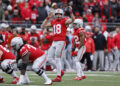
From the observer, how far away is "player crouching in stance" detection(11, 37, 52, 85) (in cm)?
965

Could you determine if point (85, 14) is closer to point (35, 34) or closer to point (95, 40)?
point (95, 40)

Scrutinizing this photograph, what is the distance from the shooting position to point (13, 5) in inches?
775

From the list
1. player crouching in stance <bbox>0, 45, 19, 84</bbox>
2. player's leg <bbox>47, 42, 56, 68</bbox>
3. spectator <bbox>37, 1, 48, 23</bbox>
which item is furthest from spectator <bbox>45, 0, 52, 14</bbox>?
player crouching in stance <bbox>0, 45, 19, 84</bbox>

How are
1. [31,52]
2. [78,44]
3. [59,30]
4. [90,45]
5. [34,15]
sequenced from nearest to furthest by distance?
[31,52] < [59,30] < [78,44] < [90,45] < [34,15]

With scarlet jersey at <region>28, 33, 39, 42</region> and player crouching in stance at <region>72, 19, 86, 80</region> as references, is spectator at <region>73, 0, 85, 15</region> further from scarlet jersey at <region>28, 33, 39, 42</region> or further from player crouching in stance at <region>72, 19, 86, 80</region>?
player crouching in stance at <region>72, 19, 86, 80</region>

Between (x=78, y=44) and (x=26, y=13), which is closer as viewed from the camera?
(x=78, y=44)

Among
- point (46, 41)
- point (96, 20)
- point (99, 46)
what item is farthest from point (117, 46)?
point (46, 41)

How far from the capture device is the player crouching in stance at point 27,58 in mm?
9648

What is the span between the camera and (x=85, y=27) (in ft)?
60.5

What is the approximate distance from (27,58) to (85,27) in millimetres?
9023

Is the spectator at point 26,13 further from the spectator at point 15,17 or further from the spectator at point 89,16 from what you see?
the spectator at point 89,16

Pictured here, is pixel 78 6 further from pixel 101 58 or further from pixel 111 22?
pixel 101 58

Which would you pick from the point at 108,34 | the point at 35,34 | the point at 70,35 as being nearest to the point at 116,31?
the point at 108,34

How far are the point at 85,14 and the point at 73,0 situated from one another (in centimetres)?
114
